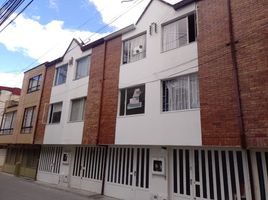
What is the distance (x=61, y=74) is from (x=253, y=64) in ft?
45.6

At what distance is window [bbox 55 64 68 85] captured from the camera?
17594mm

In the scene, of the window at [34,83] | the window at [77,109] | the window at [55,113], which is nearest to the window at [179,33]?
the window at [77,109]

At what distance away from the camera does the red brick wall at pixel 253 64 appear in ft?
24.4

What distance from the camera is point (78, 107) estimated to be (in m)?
15.3

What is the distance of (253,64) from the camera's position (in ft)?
26.1

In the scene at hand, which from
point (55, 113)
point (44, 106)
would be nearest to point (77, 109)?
point (55, 113)

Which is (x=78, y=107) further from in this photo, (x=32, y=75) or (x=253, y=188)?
(x=253, y=188)

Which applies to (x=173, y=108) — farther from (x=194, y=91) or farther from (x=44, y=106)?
(x=44, y=106)

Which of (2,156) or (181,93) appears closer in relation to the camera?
(181,93)

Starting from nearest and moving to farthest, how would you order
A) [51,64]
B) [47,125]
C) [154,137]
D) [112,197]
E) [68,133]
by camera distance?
[154,137] < [112,197] < [68,133] < [47,125] < [51,64]

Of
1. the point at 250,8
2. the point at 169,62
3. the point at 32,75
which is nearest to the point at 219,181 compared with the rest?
the point at 169,62

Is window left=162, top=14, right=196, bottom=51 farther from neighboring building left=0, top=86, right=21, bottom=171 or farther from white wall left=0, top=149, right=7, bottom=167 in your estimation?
white wall left=0, top=149, right=7, bottom=167

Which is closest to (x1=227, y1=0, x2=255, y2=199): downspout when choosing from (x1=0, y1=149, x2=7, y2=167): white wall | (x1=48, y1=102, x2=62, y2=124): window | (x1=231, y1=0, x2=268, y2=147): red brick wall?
(x1=231, y1=0, x2=268, y2=147): red brick wall

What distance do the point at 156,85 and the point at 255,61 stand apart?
4.30 meters
